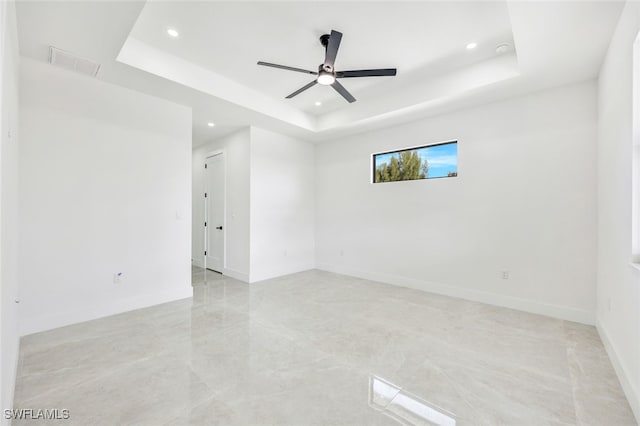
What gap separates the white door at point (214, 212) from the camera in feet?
18.4

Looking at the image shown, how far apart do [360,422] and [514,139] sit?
3822 millimetres

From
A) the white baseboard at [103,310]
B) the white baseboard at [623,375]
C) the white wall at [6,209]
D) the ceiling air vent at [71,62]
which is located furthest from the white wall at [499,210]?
the white wall at [6,209]

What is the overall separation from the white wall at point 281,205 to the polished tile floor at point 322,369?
173cm

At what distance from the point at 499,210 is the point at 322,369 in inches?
125

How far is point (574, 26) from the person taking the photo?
91.2 inches

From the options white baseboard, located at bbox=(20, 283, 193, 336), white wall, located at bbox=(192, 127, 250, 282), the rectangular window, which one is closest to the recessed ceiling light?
the rectangular window

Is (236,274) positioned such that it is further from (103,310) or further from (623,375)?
(623,375)

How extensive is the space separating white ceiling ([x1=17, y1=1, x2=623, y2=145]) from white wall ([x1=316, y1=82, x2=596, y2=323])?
393 mm

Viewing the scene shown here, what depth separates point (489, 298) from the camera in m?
3.84

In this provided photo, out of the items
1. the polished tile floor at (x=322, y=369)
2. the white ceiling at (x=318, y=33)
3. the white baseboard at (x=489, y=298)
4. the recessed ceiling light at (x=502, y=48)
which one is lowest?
the polished tile floor at (x=322, y=369)

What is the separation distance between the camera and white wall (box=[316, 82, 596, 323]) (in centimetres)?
325

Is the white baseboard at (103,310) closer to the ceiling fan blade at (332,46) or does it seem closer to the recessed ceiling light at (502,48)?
the ceiling fan blade at (332,46)

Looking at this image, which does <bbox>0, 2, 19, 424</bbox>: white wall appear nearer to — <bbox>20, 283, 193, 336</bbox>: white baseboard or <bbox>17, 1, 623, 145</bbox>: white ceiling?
<bbox>17, 1, 623, 145</bbox>: white ceiling

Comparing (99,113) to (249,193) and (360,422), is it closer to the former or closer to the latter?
(249,193)
